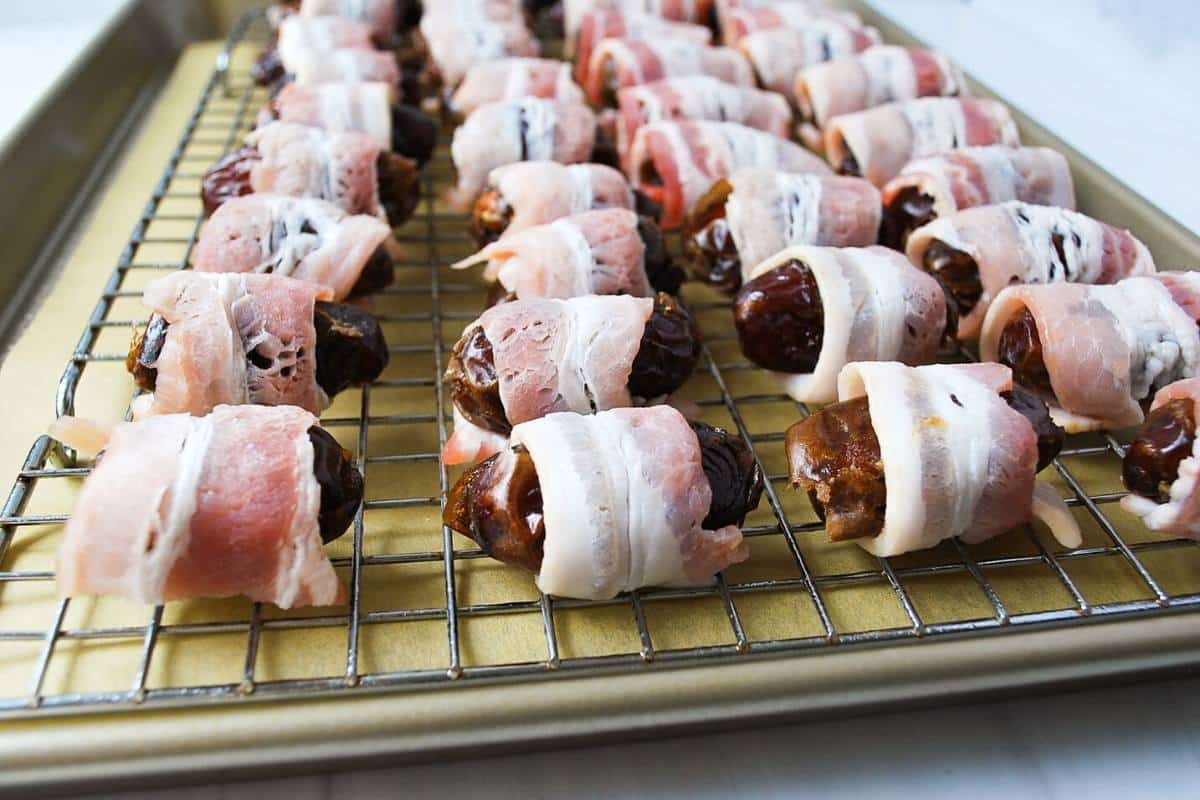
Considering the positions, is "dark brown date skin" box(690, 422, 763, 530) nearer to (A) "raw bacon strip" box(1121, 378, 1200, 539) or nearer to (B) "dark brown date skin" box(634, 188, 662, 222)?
(A) "raw bacon strip" box(1121, 378, 1200, 539)

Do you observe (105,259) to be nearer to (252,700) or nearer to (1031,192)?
(252,700)

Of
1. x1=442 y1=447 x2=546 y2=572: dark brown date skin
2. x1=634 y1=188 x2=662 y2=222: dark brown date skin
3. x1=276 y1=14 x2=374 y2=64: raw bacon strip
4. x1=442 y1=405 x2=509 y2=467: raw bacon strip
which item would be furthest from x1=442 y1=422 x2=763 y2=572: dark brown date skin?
x1=276 y1=14 x2=374 y2=64: raw bacon strip

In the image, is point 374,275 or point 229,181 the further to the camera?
point 229,181

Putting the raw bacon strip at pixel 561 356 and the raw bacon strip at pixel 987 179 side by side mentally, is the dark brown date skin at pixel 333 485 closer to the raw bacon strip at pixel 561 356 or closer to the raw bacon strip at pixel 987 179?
the raw bacon strip at pixel 561 356

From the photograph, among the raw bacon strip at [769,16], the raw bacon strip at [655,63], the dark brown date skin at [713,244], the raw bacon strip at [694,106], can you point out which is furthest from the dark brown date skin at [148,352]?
the raw bacon strip at [769,16]

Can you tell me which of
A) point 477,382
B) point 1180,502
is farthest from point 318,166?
point 1180,502

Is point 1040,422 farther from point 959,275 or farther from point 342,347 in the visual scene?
point 342,347
